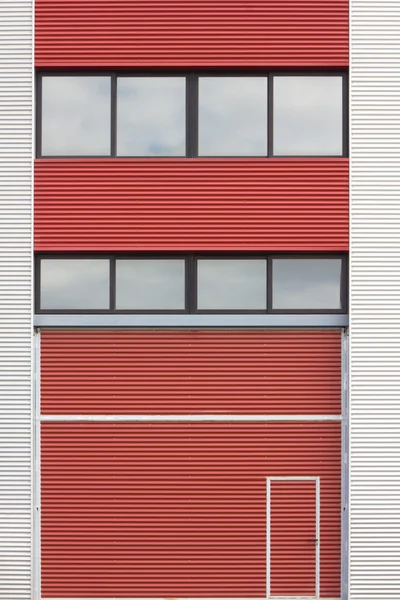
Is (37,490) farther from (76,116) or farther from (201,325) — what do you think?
(76,116)

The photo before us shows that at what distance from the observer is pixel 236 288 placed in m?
12.0

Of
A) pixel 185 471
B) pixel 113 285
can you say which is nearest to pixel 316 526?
pixel 185 471

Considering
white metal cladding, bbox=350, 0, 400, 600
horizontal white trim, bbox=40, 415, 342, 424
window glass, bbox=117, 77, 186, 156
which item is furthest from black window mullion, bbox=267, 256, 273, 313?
window glass, bbox=117, 77, 186, 156

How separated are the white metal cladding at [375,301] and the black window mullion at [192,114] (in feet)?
9.50

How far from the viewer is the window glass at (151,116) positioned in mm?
12141

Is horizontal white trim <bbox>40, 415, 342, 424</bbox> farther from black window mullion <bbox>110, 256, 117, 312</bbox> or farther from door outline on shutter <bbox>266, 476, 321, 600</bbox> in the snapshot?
black window mullion <bbox>110, 256, 117, 312</bbox>

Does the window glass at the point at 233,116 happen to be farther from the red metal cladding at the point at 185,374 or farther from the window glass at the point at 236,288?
the red metal cladding at the point at 185,374

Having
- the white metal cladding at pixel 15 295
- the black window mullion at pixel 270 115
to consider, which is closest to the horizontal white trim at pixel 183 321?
the white metal cladding at pixel 15 295

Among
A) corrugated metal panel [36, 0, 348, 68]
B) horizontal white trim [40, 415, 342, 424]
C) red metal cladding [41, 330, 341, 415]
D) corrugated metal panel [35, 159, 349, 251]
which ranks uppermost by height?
corrugated metal panel [36, 0, 348, 68]

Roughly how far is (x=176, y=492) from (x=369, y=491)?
3.50 metres

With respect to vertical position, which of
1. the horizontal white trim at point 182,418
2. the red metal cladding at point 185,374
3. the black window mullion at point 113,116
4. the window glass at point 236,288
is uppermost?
the black window mullion at point 113,116

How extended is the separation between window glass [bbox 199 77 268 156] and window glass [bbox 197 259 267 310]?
2.14 metres

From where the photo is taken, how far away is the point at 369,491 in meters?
11.8

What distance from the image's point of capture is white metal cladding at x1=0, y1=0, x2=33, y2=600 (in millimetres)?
11797
